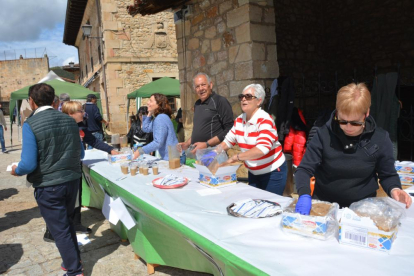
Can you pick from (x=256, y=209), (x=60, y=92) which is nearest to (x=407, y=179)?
(x=256, y=209)

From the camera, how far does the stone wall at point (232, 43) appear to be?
4406mm

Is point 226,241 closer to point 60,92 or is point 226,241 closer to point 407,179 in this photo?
point 407,179

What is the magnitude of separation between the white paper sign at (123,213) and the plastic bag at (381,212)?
1738 mm

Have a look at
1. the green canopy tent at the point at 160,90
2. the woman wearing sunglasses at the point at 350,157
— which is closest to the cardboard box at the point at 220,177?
the woman wearing sunglasses at the point at 350,157

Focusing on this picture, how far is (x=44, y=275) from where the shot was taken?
275cm

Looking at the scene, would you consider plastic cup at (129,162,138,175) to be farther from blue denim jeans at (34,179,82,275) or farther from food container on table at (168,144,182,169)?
blue denim jeans at (34,179,82,275)

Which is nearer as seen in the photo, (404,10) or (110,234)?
(110,234)

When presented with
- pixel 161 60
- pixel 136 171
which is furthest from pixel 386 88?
pixel 161 60

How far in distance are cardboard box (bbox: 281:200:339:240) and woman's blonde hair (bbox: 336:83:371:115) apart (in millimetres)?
518

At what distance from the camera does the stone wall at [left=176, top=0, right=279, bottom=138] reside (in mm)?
4406

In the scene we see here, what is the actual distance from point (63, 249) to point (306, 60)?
6.09m

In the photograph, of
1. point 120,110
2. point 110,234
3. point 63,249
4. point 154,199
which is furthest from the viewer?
point 120,110

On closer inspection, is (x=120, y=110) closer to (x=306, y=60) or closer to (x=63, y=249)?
(x=306, y=60)

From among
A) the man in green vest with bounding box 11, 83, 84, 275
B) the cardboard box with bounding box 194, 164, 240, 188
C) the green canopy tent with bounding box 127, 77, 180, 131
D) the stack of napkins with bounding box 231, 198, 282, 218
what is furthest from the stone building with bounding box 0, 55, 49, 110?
the stack of napkins with bounding box 231, 198, 282, 218
